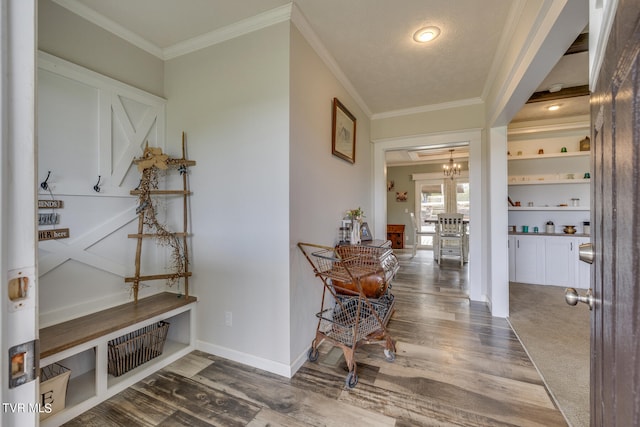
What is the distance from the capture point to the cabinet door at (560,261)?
4.04m

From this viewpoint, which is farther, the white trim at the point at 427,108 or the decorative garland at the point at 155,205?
the white trim at the point at 427,108

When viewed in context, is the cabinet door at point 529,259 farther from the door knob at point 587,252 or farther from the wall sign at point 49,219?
the wall sign at point 49,219

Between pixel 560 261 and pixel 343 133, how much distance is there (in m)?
3.97

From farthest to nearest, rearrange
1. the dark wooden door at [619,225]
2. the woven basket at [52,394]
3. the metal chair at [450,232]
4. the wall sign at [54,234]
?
the metal chair at [450,232] < the wall sign at [54,234] < the woven basket at [52,394] < the dark wooden door at [619,225]

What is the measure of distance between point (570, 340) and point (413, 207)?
6.19m

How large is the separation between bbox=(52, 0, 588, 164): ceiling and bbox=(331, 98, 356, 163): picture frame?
39 cm

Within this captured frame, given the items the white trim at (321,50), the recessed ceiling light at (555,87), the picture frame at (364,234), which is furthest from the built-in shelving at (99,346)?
the recessed ceiling light at (555,87)

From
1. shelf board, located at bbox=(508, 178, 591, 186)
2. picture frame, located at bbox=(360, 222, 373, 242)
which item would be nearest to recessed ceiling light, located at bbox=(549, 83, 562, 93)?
shelf board, located at bbox=(508, 178, 591, 186)

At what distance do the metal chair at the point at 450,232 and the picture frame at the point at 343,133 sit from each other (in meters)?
3.44

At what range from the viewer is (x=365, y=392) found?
180 centimetres

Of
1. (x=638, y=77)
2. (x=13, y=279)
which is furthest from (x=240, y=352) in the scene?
(x=638, y=77)

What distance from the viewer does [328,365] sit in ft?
6.97

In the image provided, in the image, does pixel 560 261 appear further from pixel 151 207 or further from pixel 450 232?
pixel 151 207

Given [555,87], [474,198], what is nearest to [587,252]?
[474,198]
